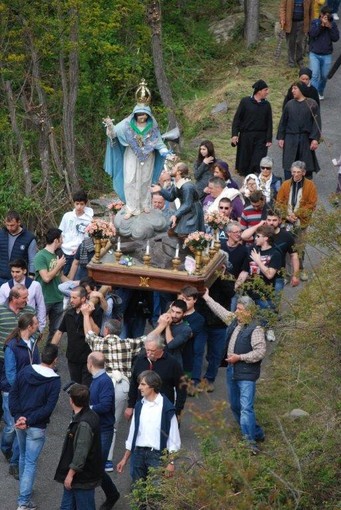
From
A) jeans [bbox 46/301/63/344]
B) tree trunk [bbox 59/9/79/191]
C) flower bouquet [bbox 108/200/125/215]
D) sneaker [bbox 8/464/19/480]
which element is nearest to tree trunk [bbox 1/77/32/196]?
tree trunk [bbox 59/9/79/191]

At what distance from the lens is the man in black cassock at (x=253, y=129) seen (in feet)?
59.5

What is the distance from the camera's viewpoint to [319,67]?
21906 millimetres

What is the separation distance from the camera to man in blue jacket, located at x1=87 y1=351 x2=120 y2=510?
1141 cm

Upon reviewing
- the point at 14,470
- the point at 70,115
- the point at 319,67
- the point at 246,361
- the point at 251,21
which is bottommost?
the point at 14,470

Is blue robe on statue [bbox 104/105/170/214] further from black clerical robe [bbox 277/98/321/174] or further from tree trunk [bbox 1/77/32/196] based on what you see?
tree trunk [bbox 1/77/32/196]

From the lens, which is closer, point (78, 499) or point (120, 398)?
point (78, 499)

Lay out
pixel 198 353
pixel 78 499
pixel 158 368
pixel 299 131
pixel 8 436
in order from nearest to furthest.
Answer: pixel 78 499 → pixel 158 368 → pixel 8 436 → pixel 198 353 → pixel 299 131

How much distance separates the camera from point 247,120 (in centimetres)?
1825

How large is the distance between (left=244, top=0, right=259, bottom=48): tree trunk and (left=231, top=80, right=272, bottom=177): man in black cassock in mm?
8053

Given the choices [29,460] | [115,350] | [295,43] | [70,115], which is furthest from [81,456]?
[295,43]

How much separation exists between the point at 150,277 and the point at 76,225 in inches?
69.1

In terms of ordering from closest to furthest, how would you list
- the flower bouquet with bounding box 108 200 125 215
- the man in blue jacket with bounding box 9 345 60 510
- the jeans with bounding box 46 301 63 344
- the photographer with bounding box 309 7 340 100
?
the man in blue jacket with bounding box 9 345 60 510, the jeans with bounding box 46 301 63 344, the flower bouquet with bounding box 108 200 125 215, the photographer with bounding box 309 7 340 100

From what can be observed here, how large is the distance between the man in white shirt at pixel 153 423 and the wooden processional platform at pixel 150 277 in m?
3.11

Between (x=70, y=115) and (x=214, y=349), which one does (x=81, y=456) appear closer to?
(x=214, y=349)
